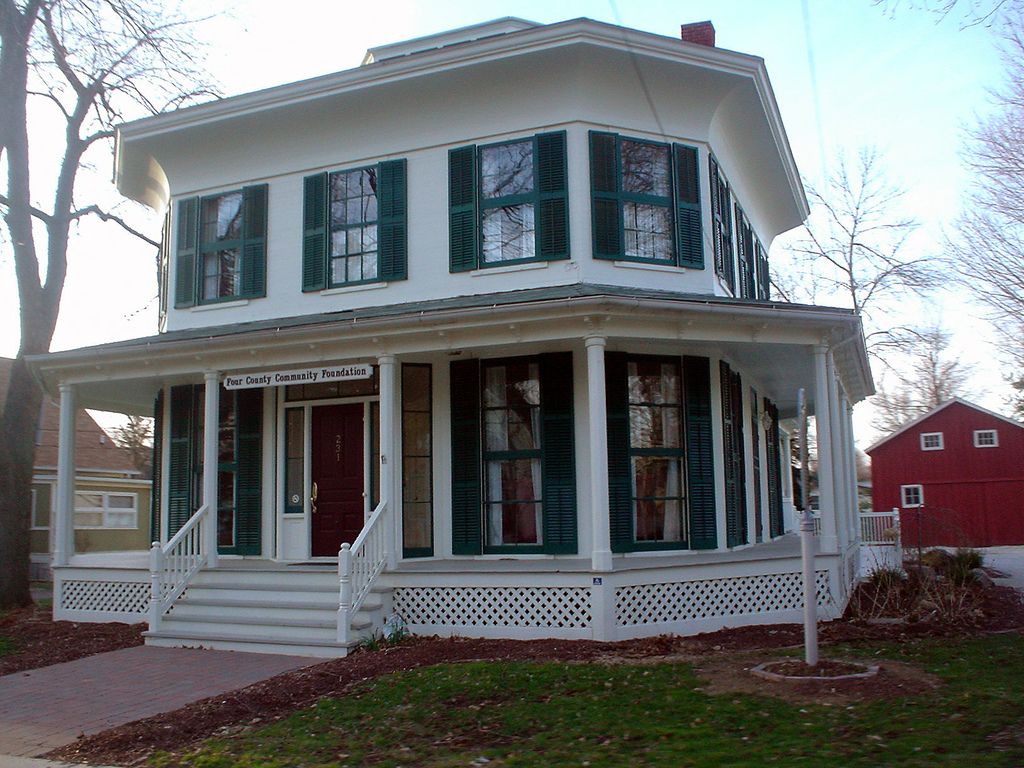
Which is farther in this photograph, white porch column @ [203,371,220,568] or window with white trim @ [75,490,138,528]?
window with white trim @ [75,490,138,528]

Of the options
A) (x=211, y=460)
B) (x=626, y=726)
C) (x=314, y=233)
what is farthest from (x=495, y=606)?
(x=314, y=233)

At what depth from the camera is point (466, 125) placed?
11633mm

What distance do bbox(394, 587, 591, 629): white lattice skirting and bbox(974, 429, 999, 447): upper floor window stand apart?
86.0 ft

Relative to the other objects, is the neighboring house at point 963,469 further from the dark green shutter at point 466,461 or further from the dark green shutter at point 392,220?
the dark green shutter at point 392,220

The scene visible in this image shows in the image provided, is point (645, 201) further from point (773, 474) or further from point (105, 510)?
point (105, 510)

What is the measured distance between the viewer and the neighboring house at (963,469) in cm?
2995

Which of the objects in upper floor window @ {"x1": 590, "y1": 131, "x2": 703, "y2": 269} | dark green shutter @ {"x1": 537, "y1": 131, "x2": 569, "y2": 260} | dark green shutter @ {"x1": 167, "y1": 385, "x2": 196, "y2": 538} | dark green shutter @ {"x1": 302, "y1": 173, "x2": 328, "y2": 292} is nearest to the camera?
dark green shutter @ {"x1": 537, "y1": 131, "x2": 569, "y2": 260}

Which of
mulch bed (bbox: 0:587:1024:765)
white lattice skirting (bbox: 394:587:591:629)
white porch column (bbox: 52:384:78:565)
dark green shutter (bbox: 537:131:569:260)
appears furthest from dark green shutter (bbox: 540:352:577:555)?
white porch column (bbox: 52:384:78:565)

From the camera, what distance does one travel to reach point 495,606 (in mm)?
9562

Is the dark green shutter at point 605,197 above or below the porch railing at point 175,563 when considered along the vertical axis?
above

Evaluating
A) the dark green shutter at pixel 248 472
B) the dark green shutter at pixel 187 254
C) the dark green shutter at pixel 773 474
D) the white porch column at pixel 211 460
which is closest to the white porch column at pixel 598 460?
the white porch column at pixel 211 460

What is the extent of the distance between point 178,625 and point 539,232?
247 inches

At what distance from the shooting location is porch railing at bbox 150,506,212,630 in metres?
10.2

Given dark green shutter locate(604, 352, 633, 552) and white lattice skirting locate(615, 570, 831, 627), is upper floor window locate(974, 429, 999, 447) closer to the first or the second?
white lattice skirting locate(615, 570, 831, 627)
